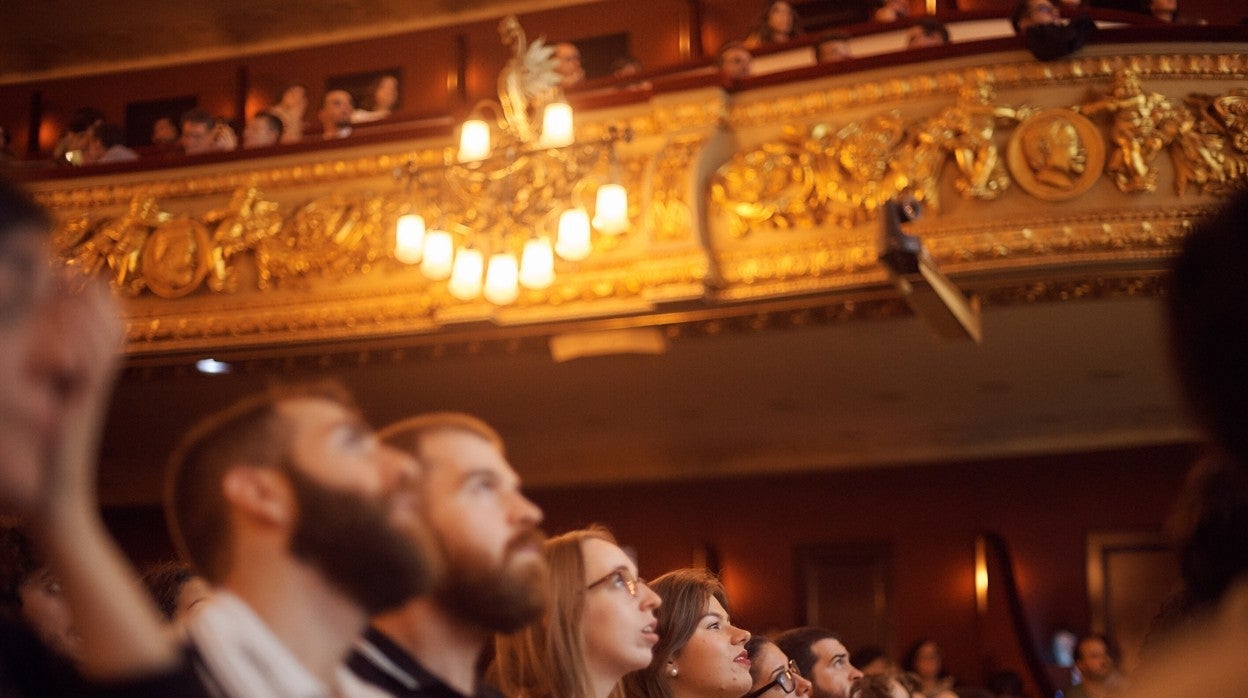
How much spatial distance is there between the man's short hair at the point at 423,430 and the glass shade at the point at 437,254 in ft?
13.9

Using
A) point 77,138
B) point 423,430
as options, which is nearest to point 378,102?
point 77,138

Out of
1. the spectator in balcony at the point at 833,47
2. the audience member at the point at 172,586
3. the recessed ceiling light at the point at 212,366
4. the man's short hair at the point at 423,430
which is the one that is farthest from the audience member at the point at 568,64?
the man's short hair at the point at 423,430

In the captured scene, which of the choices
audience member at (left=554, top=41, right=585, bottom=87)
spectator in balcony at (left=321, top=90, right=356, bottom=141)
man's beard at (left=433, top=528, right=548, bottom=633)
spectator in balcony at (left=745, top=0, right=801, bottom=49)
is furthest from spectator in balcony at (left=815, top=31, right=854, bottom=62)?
man's beard at (left=433, top=528, right=548, bottom=633)

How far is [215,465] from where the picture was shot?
→ 53.8 inches

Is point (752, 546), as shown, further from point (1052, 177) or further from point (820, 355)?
point (1052, 177)

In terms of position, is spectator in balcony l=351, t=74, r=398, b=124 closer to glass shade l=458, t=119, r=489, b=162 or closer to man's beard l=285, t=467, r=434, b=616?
glass shade l=458, t=119, r=489, b=162

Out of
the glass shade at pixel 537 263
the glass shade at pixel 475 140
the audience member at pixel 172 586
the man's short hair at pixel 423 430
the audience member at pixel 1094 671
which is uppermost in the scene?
the glass shade at pixel 475 140

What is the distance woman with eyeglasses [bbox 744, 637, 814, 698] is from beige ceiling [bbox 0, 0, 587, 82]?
22.7 feet

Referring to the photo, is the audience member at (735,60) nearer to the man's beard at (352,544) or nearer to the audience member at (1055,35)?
the audience member at (1055,35)

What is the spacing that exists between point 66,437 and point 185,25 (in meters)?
9.73

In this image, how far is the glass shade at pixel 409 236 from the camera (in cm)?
603

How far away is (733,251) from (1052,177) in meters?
1.46

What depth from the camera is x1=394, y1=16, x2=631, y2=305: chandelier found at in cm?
575

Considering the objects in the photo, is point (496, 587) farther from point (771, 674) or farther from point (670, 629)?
point (771, 674)
